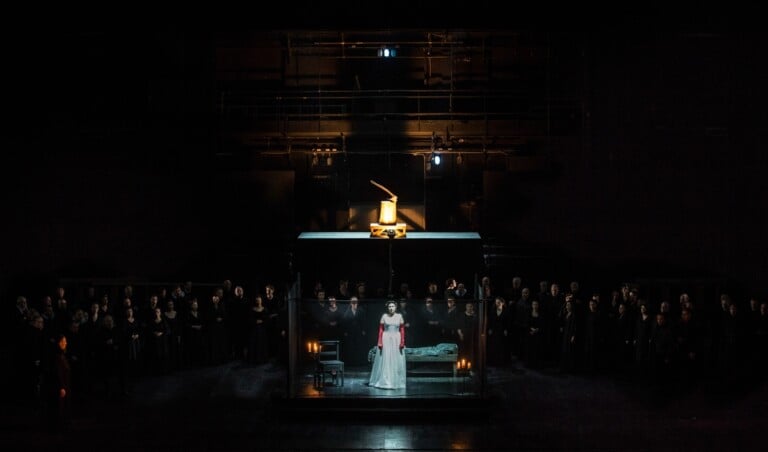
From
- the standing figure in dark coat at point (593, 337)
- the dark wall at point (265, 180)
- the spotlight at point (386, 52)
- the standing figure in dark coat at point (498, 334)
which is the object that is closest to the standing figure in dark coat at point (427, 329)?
the standing figure in dark coat at point (498, 334)

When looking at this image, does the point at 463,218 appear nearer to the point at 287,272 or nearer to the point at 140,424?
the point at 287,272

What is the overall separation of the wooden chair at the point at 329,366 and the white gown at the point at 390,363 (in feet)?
1.95

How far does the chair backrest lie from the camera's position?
1692 centimetres

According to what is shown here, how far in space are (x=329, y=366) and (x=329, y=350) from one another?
1.49m

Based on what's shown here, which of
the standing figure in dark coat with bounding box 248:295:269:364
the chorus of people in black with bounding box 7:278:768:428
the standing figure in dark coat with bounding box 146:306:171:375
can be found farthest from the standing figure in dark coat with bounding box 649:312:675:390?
the standing figure in dark coat with bounding box 146:306:171:375

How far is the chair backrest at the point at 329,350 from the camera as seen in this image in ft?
55.5

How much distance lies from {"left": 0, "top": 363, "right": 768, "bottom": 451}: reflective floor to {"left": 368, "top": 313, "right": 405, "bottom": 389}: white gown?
28 centimetres

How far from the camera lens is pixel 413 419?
616 inches

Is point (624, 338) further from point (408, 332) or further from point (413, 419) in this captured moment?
point (413, 419)

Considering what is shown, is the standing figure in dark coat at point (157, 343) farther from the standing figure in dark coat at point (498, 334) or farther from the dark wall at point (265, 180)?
the standing figure in dark coat at point (498, 334)

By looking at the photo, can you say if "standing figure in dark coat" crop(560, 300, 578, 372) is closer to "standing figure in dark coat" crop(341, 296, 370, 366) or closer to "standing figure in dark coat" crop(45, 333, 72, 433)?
"standing figure in dark coat" crop(341, 296, 370, 366)

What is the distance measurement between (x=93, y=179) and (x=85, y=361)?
20.9ft

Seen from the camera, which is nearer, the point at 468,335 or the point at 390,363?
the point at 390,363

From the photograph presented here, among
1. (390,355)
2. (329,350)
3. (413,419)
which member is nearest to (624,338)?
(390,355)
